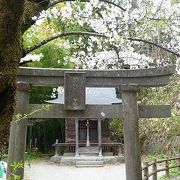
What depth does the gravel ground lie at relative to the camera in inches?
492

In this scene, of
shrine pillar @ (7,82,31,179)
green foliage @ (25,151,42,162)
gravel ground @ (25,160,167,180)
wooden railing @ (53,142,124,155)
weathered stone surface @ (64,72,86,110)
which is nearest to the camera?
shrine pillar @ (7,82,31,179)

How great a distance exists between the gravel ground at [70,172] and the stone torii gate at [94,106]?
6759mm

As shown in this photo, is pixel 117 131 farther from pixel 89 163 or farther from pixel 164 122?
pixel 164 122

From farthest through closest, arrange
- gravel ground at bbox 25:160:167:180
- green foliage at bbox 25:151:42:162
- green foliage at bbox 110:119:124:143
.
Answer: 1. green foliage at bbox 110:119:124:143
2. green foliage at bbox 25:151:42:162
3. gravel ground at bbox 25:160:167:180

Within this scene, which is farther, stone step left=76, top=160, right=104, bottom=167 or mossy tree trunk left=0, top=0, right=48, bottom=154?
stone step left=76, top=160, right=104, bottom=167

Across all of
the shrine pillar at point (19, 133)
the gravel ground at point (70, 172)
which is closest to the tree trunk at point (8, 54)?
the shrine pillar at point (19, 133)

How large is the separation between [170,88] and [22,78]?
9.41 m

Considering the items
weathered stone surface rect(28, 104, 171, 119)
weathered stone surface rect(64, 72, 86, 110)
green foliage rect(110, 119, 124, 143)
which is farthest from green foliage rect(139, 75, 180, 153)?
weathered stone surface rect(64, 72, 86, 110)

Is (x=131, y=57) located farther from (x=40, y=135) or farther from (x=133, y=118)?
(x=133, y=118)

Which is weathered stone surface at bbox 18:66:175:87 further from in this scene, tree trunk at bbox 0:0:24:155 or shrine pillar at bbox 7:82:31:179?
tree trunk at bbox 0:0:24:155

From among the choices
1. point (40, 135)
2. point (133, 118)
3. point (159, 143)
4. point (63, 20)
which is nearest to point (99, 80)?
point (133, 118)

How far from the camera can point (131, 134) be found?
18.9 ft

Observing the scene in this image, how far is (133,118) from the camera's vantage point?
580 cm

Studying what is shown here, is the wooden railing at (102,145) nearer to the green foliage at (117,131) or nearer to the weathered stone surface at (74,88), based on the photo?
the green foliage at (117,131)
